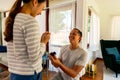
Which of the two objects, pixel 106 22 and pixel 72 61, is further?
pixel 106 22

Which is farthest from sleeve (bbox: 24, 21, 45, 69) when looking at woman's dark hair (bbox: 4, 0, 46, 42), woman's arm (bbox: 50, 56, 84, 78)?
woman's arm (bbox: 50, 56, 84, 78)

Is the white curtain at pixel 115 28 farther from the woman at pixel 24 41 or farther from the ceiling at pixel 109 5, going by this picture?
the woman at pixel 24 41

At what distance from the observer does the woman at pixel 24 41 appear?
832 millimetres

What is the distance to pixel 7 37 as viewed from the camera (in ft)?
2.92

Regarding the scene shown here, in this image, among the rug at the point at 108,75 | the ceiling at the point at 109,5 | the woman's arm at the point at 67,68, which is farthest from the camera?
the ceiling at the point at 109,5

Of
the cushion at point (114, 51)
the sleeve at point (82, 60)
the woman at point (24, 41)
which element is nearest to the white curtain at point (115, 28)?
the cushion at point (114, 51)

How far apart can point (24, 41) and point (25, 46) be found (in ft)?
0.10

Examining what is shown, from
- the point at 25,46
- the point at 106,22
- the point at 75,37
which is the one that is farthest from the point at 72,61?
the point at 106,22

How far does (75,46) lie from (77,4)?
4.95ft

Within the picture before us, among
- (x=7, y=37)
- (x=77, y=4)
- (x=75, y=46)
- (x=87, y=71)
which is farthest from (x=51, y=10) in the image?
(x=7, y=37)

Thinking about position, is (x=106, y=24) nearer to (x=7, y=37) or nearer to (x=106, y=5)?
(x=106, y=5)

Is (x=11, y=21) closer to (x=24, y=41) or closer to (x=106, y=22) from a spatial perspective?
(x=24, y=41)

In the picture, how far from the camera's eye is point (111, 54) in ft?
13.0

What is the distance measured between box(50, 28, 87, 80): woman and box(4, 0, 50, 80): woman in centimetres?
54
